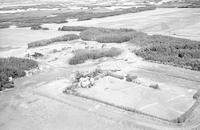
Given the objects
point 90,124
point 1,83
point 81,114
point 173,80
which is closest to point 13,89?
point 1,83

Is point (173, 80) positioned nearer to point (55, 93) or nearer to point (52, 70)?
point (55, 93)

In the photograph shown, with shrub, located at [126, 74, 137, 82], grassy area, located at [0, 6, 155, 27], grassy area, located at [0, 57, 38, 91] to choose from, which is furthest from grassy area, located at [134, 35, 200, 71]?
grassy area, located at [0, 6, 155, 27]

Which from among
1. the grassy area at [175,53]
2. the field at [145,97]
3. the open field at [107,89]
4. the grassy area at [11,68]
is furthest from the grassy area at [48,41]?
the field at [145,97]

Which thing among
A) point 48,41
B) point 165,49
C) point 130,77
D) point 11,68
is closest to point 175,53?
point 165,49

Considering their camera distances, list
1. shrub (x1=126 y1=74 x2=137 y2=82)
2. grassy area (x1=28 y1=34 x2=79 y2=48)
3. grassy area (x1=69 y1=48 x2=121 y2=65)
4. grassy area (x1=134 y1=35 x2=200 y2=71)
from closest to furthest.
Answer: shrub (x1=126 y1=74 x2=137 y2=82), grassy area (x1=134 y1=35 x2=200 y2=71), grassy area (x1=69 y1=48 x2=121 y2=65), grassy area (x1=28 y1=34 x2=79 y2=48)

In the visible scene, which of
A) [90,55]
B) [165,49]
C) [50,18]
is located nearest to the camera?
[90,55]

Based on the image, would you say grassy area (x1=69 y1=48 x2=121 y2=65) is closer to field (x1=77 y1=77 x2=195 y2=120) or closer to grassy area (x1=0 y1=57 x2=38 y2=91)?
grassy area (x1=0 y1=57 x2=38 y2=91)

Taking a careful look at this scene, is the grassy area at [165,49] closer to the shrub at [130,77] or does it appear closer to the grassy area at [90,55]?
the grassy area at [90,55]

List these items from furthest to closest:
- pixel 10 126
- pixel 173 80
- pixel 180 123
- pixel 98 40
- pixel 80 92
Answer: pixel 98 40
pixel 173 80
pixel 80 92
pixel 10 126
pixel 180 123

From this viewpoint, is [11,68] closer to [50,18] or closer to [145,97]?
[145,97]
